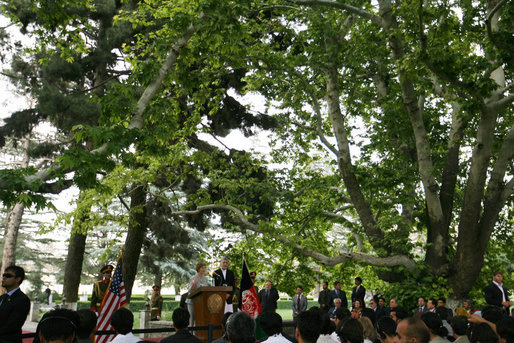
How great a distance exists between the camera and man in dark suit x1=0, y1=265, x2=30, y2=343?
16.9 ft

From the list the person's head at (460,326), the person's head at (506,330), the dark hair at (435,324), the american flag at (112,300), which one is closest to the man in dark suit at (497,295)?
the person's head at (460,326)

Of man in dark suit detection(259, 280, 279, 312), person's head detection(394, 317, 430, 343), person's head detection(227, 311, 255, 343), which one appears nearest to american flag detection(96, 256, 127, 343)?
person's head detection(227, 311, 255, 343)

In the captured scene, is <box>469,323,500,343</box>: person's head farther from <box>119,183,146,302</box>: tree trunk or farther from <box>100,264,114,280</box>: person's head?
<box>119,183,146,302</box>: tree trunk

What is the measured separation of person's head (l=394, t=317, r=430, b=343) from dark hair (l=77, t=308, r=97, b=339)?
2555mm

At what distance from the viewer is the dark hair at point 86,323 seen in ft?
13.5

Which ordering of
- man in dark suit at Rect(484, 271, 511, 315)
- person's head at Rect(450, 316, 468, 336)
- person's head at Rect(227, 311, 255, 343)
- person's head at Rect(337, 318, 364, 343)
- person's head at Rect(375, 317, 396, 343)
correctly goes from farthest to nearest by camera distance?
man in dark suit at Rect(484, 271, 511, 315) < person's head at Rect(450, 316, 468, 336) < person's head at Rect(375, 317, 396, 343) < person's head at Rect(337, 318, 364, 343) < person's head at Rect(227, 311, 255, 343)

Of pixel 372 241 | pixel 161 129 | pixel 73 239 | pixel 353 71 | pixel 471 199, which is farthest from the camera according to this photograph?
pixel 73 239

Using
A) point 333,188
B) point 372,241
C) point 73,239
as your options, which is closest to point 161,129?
Result: point 372,241

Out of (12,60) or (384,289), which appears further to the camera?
(12,60)

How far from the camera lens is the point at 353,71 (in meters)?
15.9

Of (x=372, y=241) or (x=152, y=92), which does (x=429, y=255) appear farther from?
(x=152, y=92)

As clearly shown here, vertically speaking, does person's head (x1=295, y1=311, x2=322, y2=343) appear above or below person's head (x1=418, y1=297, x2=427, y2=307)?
below

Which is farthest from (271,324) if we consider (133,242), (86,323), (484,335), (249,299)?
(133,242)

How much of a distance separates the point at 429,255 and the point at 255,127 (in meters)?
7.30
